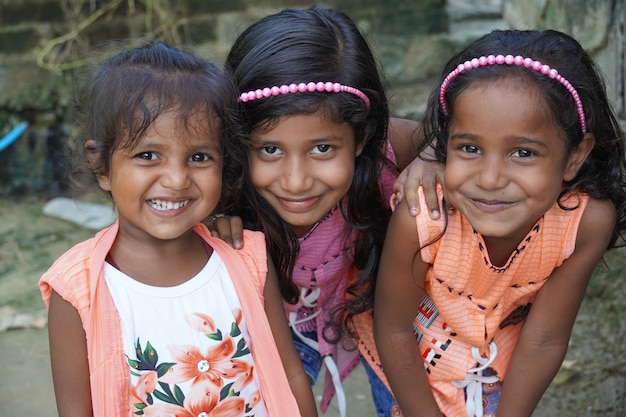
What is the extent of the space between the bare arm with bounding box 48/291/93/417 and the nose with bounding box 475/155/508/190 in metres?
0.93

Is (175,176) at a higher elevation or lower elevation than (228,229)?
higher

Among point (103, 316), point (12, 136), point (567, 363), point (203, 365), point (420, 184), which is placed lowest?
point (567, 363)

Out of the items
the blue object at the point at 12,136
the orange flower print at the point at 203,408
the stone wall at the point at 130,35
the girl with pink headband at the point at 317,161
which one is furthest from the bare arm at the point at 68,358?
the blue object at the point at 12,136

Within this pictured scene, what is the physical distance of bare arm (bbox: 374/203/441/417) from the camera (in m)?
1.95

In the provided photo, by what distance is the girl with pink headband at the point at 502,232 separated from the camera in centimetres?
176

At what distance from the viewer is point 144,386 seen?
1783mm

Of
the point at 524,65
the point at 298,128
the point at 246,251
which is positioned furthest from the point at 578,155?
the point at 246,251

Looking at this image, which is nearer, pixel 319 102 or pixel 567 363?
pixel 319 102

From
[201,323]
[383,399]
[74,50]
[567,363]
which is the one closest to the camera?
[201,323]

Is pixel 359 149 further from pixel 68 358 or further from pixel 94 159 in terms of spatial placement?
pixel 68 358

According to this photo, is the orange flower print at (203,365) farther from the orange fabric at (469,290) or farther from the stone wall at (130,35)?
the stone wall at (130,35)

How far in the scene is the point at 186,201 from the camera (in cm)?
178

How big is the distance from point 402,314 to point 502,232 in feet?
1.26

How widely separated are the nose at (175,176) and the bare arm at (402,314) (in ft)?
1.76
